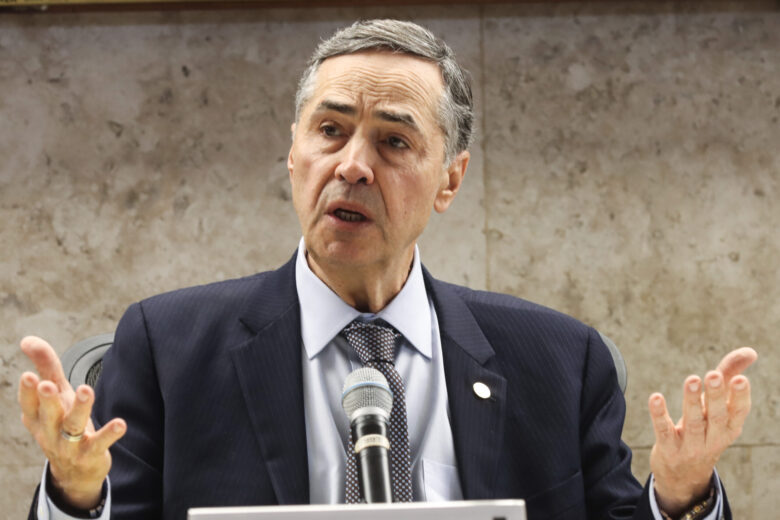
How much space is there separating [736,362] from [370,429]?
58 centimetres

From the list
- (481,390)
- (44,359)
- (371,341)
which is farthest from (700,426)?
(44,359)

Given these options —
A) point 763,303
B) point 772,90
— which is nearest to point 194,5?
point 772,90

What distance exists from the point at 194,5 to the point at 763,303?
7.13ft

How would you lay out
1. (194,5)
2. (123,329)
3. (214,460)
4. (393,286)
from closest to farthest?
(214,460) < (123,329) < (393,286) < (194,5)

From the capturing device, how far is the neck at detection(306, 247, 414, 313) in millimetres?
1590

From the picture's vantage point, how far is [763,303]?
2.90 metres

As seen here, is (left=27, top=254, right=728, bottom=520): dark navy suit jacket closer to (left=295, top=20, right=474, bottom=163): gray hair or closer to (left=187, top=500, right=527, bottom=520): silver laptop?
(left=295, top=20, right=474, bottom=163): gray hair

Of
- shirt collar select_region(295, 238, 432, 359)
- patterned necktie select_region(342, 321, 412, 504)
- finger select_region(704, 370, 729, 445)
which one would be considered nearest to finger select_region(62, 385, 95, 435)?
patterned necktie select_region(342, 321, 412, 504)

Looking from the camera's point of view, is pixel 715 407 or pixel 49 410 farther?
pixel 715 407

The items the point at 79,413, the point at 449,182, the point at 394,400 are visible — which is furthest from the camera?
the point at 449,182

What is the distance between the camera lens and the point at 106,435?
109cm

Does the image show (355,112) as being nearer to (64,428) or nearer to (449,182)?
(449,182)

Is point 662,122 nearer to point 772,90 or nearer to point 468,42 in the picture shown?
point 772,90

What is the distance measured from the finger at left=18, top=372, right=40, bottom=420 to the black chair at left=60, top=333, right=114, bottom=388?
65 centimetres
